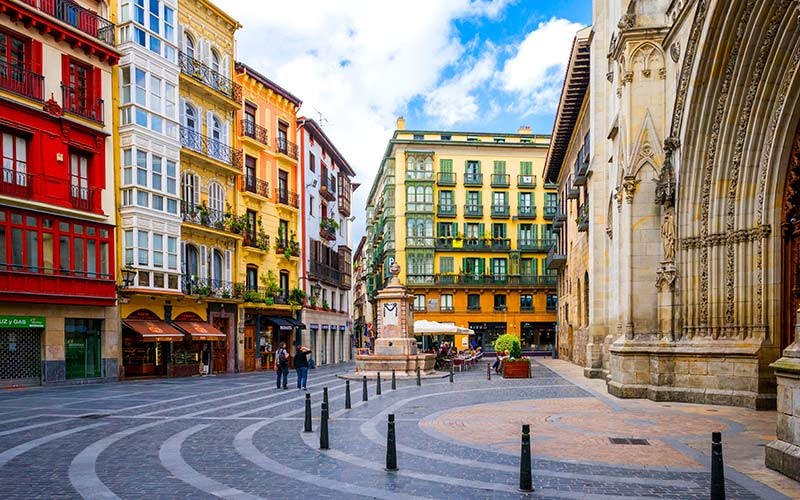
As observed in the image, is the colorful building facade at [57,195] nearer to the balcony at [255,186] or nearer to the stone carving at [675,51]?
the balcony at [255,186]

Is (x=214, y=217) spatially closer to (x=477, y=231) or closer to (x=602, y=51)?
(x=602, y=51)

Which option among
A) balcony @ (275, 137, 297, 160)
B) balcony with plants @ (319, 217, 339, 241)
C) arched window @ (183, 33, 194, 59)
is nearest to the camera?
arched window @ (183, 33, 194, 59)

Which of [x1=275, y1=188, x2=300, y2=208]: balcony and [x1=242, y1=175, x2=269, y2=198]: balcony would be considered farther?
[x1=275, y1=188, x2=300, y2=208]: balcony

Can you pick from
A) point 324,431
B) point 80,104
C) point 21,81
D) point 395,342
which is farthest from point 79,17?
point 324,431

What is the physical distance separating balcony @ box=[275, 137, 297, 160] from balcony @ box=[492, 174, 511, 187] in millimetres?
26975

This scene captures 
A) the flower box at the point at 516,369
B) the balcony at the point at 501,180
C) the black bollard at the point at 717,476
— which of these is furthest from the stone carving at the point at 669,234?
the balcony at the point at 501,180

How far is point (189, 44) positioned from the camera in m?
35.2

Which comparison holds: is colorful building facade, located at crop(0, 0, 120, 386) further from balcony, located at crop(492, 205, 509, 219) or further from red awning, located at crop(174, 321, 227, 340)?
balcony, located at crop(492, 205, 509, 219)

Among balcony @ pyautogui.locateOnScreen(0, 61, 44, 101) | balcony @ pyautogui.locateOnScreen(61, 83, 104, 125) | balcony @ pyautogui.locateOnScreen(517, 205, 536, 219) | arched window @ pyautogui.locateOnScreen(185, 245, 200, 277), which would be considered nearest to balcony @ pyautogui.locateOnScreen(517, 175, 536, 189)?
balcony @ pyautogui.locateOnScreen(517, 205, 536, 219)

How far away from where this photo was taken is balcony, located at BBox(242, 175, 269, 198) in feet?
128

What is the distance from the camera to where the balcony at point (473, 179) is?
215ft

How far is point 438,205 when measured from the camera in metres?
65.5

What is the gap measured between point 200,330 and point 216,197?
7.57m

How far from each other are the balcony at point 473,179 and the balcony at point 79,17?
41.0 meters
